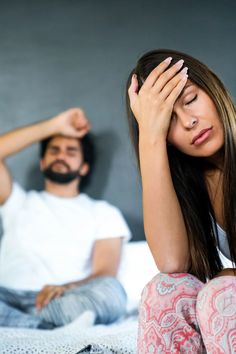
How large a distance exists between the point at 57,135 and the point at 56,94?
0.23 m

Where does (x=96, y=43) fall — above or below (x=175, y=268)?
above

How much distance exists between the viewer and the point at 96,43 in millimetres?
2639

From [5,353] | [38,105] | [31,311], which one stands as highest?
[38,105]

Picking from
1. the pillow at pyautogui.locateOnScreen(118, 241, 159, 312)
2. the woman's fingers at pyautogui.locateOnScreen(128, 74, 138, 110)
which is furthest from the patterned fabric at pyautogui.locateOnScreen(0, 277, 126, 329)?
the woman's fingers at pyautogui.locateOnScreen(128, 74, 138, 110)

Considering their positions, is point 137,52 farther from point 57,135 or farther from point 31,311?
point 31,311

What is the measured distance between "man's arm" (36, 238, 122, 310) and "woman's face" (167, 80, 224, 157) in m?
1.20

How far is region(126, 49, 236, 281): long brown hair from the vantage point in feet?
3.36

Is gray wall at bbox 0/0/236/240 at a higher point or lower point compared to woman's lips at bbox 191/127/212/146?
higher

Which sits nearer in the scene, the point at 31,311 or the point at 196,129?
the point at 196,129

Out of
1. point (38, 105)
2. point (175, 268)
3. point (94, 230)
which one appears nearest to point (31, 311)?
point (94, 230)

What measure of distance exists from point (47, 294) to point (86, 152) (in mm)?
751

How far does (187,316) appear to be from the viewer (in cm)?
89

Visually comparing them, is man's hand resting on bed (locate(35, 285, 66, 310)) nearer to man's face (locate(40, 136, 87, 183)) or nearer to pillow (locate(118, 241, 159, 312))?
pillow (locate(118, 241, 159, 312))

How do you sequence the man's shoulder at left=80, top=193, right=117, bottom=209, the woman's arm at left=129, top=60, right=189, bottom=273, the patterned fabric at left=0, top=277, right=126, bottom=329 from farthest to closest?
the man's shoulder at left=80, top=193, right=117, bottom=209
the patterned fabric at left=0, top=277, right=126, bottom=329
the woman's arm at left=129, top=60, right=189, bottom=273
